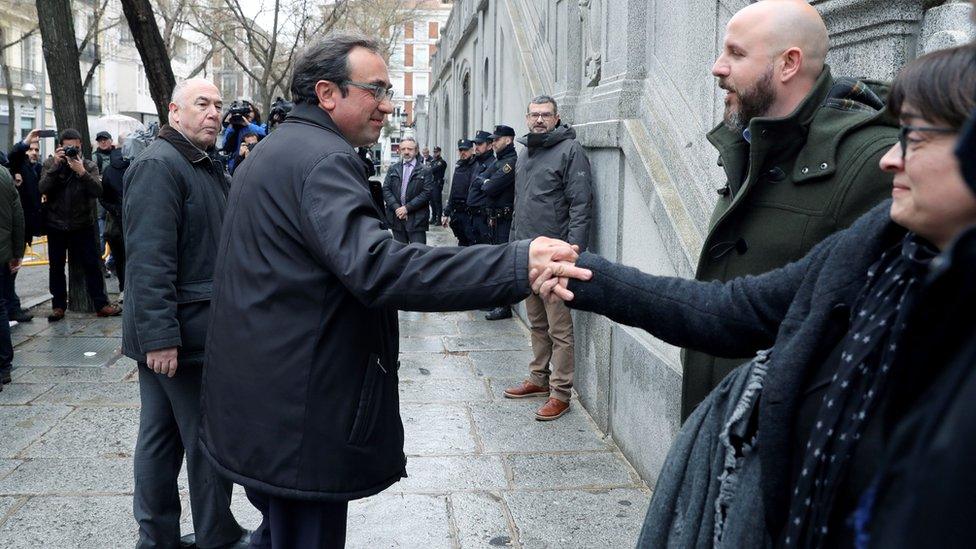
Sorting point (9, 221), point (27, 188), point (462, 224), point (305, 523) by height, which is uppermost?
point (27, 188)

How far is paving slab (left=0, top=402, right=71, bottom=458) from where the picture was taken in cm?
583

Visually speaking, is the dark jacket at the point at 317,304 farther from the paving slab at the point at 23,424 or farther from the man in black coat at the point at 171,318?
the paving slab at the point at 23,424

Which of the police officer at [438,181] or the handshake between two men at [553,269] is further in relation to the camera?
the police officer at [438,181]

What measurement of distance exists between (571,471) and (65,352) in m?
5.34

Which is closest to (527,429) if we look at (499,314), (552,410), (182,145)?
(552,410)

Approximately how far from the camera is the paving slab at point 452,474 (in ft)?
16.9

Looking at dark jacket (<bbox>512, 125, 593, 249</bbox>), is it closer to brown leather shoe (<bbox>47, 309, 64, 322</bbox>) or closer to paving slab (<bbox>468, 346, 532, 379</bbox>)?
paving slab (<bbox>468, 346, 532, 379</bbox>)

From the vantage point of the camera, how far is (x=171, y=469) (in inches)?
164

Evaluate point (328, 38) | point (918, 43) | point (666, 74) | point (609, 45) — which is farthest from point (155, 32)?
point (918, 43)

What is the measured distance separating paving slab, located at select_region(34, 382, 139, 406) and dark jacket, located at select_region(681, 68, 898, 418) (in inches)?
206

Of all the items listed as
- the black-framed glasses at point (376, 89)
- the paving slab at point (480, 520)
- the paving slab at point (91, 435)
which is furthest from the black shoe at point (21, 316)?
the black-framed glasses at point (376, 89)

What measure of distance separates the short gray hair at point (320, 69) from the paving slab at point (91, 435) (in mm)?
3482

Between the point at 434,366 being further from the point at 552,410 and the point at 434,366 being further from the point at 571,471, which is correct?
the point at 571,471

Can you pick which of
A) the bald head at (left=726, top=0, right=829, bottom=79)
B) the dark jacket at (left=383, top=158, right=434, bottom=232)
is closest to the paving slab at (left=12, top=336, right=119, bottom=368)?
the dark jacket at (left=383, top=158, right=434, bottom=232)
